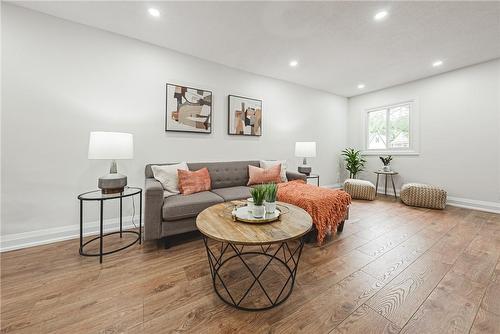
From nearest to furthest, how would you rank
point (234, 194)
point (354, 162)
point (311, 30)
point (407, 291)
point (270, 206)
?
point (407, 291) < point (270, 206) < point (311, 30) < point (234, 194) < point (354, 162)

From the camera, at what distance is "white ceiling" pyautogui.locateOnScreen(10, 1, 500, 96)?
2.01m

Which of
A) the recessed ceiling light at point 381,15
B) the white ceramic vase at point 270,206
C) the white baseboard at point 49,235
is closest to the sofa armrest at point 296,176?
the white ceramic vase at point 270,206

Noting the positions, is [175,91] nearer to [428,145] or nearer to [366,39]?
[366,39]

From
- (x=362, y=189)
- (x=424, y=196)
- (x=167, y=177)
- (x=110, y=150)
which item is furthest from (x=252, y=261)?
(x=424, y=196)

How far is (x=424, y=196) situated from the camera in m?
3.38

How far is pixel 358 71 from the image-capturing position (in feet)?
11.7

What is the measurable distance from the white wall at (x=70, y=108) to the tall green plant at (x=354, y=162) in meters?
3.53

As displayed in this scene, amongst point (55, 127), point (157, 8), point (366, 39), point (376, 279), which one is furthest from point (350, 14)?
point (55, 127)

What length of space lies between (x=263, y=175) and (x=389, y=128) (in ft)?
11.7

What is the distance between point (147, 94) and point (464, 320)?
3660 millimetres

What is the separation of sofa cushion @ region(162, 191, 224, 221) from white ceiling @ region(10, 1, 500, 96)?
2.06 m

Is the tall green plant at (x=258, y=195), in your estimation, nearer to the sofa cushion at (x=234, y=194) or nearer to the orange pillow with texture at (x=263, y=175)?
the sofa cushion at (x=234, y=194)

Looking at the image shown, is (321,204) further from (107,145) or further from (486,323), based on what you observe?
(107,145)

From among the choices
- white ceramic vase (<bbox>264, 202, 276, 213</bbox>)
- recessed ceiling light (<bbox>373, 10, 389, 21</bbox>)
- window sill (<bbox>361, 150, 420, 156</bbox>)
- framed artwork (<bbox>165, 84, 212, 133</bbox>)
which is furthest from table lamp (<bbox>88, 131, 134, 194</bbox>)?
window sill (<bbox>361, 150, 420, 156</bbox>)
